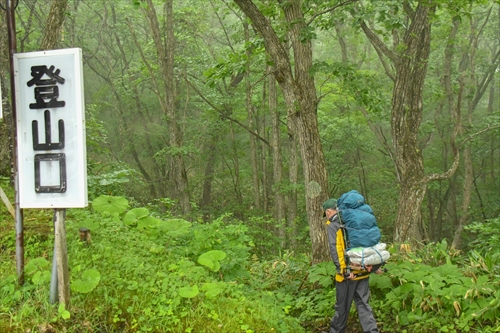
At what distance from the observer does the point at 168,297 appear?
406cm

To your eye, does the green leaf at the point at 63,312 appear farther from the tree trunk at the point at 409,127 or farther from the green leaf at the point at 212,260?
the tree trunk at the point at 409,127

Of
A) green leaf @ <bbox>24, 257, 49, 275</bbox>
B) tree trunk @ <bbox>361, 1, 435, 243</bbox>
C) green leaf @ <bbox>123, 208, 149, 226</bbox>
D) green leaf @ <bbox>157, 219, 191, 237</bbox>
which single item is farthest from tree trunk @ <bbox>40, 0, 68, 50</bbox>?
tree trunk @ <bbox>361, 1, 435, 243</bbox>

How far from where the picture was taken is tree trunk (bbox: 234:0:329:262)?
6.23 meters

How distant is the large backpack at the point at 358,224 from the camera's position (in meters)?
4.52

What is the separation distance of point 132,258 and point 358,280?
7.98 feet

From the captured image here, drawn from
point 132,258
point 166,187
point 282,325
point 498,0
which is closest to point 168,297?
point 132,258

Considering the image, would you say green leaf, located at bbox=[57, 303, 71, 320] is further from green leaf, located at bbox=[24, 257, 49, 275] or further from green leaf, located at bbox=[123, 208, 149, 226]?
green leaf, located at bbox=[123, 208, 149, 226]

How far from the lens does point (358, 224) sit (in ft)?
14.8

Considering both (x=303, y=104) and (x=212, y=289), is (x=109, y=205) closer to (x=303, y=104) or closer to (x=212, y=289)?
(x=212, y=289)

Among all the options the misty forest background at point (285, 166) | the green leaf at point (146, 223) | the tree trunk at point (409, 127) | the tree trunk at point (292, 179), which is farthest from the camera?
the tree trunk at point (292, 179)

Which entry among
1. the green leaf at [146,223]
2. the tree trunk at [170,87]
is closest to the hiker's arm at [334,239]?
the green leaf at [146,223]

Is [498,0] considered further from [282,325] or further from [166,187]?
[166,187]

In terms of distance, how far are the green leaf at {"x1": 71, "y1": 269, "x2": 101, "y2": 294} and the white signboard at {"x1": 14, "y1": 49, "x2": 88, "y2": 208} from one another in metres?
0.78

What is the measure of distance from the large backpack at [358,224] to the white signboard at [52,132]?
2.61 meters
